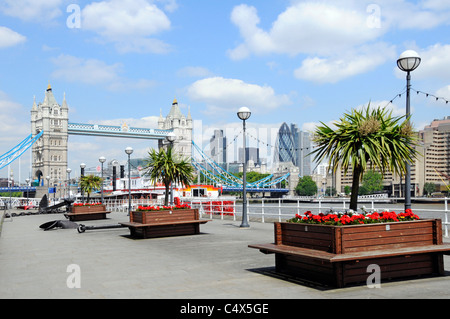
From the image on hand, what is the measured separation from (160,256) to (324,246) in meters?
4.91

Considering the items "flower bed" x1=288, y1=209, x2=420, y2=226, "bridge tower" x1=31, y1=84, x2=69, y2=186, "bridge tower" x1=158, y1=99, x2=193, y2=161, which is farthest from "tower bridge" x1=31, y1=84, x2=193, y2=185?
"flower bed" x1=288, y1=209, x2=420, y2=226

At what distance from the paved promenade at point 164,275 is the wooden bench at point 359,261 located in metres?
0.24

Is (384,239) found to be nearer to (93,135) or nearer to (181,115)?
(93,135)

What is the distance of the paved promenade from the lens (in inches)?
262

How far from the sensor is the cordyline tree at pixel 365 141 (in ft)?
Answer: 28.8

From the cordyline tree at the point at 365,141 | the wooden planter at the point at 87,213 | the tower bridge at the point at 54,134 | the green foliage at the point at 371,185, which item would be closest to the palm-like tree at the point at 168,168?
the cordyline tree at the point at 365,141

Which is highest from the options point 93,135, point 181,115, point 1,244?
point 181,115

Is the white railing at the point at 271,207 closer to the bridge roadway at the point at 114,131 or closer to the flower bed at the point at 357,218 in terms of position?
the flower bed at the point at 357,218

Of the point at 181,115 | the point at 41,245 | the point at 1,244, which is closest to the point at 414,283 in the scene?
the point at 41,245

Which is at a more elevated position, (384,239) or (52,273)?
(384,239)

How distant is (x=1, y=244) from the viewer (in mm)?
15148

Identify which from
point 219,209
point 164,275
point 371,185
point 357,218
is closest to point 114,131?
point 371,185
